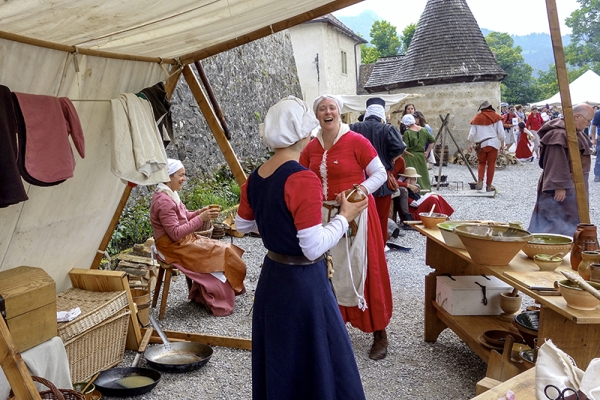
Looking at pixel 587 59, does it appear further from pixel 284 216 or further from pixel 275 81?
pixel 284 216

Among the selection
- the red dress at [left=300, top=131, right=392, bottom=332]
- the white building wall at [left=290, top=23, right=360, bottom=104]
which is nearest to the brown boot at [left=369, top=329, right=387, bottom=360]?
the red dress at [left=300, top=131, right=392, bottom=332]

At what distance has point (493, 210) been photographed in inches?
379

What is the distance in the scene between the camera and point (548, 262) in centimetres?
278

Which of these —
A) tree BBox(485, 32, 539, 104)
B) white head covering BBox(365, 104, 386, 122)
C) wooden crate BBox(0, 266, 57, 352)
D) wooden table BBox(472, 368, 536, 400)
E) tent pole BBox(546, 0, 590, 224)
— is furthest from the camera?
tree BBox(485, 32, 539, 104)

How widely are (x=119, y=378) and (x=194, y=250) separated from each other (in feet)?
4.54

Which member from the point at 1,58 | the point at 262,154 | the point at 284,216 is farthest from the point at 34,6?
the point at 262,154

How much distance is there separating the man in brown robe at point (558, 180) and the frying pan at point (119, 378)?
370 centimetres

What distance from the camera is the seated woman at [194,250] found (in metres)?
4.51

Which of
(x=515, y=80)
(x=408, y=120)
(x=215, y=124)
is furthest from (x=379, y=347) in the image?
(x=515, y=80)

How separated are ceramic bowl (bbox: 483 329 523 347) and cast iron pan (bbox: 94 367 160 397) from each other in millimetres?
2085

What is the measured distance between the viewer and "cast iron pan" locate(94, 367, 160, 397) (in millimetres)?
3328

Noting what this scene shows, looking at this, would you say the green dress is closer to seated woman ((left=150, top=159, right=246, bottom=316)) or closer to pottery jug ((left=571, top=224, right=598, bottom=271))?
seated woman ((left=150, top=159, right=246, bottom=316))

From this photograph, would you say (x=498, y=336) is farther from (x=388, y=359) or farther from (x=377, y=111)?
(x=377, y=111)

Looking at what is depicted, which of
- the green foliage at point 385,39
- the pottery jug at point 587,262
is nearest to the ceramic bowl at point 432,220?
the pottery jug at point 587,262
